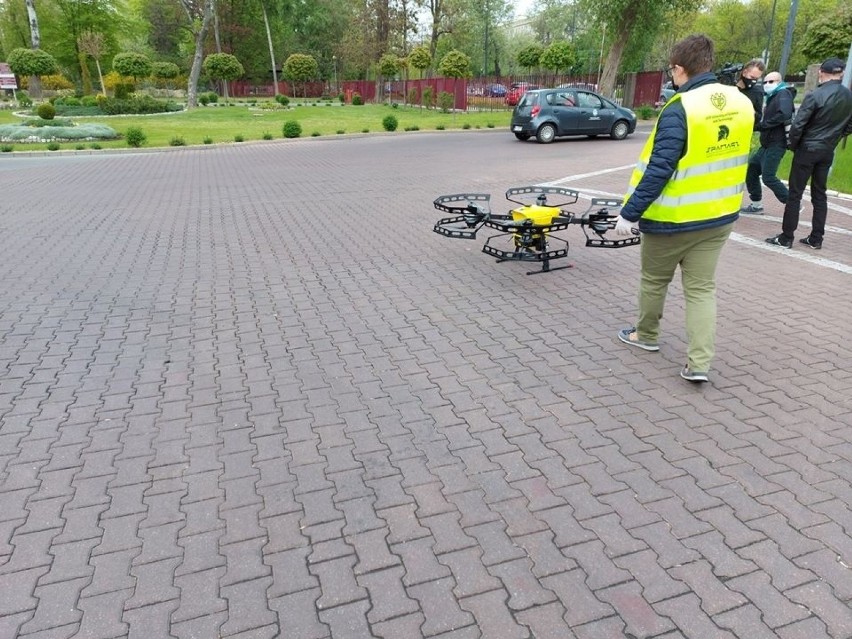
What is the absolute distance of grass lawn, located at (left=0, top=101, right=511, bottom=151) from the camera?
70.6ft

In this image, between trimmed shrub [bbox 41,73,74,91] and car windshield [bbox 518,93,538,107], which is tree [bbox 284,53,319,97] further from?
car windshield [bbox 518,93,538,107]

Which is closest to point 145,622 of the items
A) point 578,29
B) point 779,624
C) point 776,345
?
point 779,624

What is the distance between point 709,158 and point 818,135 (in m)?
3.78

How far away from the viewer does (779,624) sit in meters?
2.18

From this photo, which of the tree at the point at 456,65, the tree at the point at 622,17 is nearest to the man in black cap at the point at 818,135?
the tree at the point at 622,17

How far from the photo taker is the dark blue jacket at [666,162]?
3498mm

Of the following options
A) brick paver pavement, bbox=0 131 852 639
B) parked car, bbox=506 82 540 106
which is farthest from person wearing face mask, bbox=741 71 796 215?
parked car, bbox=506 82 540 106

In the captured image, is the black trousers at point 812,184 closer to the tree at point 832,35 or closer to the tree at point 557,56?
the tree at point 832,35

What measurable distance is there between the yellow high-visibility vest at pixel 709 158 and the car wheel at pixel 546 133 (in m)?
15.9

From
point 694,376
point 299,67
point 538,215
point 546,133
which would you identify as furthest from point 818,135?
point 299,67

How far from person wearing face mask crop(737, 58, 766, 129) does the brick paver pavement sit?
8.38 ft

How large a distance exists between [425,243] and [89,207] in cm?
594

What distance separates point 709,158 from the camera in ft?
11.6

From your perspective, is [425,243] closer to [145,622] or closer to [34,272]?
[34,272]
